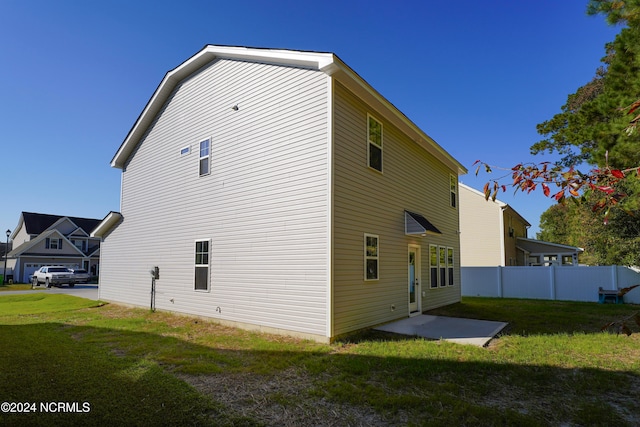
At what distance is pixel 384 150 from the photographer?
9891mm

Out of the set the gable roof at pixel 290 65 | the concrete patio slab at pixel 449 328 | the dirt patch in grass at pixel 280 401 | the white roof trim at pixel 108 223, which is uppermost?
the gable roof at pixel 290 65

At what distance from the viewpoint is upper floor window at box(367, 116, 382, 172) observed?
9188mm

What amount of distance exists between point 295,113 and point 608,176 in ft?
24.0

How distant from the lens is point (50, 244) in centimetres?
3428

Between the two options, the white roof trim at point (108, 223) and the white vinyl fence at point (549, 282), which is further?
the white vinyl fence at point (549, 282)

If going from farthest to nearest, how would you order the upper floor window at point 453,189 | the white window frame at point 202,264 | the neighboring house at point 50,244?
the neighboring house at point 50,244, the upper floor window at point 453,189, the white window frame at point 202,264

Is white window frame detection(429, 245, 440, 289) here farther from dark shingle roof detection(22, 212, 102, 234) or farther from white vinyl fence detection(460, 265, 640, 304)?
dark shingle roof detection(22, 212, 102, 234)

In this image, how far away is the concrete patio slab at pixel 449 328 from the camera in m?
7.74

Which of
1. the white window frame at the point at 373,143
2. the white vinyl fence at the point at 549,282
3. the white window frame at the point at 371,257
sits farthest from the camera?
the white vinyl fence at the point at 549,282

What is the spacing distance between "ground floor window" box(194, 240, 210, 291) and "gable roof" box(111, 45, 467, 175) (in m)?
5.27

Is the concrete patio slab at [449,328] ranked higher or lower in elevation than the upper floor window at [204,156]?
lower

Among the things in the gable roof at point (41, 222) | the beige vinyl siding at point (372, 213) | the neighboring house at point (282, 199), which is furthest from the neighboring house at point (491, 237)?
the gable roof at point (41, 222)

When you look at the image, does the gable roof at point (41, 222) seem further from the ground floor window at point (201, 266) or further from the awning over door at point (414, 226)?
the awning over door at point (414, 226)

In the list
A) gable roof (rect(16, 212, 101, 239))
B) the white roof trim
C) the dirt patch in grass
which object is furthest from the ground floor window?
gable roof (rect(16, 212, 101, 239))
